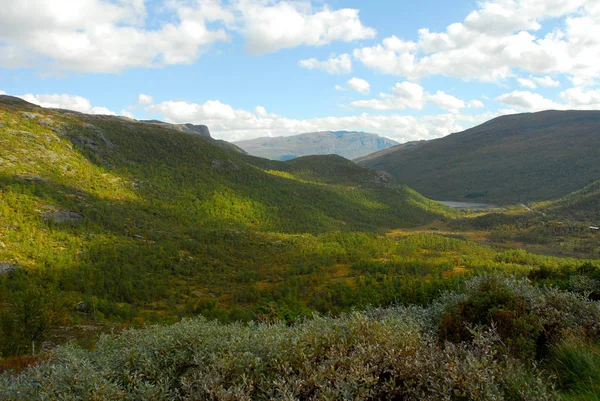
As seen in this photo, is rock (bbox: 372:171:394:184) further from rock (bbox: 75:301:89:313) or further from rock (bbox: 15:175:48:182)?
rock (bbox: 75:301:89:313)

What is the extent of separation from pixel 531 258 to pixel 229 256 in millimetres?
51259

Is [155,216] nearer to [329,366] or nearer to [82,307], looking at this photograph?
[82,307]

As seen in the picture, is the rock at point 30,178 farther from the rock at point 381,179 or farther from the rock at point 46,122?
the rock at point 381,179

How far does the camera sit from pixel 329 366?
5156mm

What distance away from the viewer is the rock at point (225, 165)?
99.0 meters

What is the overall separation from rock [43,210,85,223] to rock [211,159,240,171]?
52162 mm

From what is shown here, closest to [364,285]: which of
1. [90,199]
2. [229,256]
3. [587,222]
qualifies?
[229,256]

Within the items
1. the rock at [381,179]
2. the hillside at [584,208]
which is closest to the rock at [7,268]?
the hillside at [584,208]

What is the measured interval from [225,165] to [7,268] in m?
72.9

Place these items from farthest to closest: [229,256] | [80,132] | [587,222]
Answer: [587,222] → [80,132] → [229,256]

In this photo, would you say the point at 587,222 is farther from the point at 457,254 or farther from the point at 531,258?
the point at 457,254

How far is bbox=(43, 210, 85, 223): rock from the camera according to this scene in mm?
43269

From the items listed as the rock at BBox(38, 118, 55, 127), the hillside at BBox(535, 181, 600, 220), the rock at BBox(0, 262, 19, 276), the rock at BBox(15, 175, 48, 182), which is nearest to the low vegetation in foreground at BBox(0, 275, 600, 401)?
the rock at BBox(0, 262, 19, 276)

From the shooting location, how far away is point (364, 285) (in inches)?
1441
